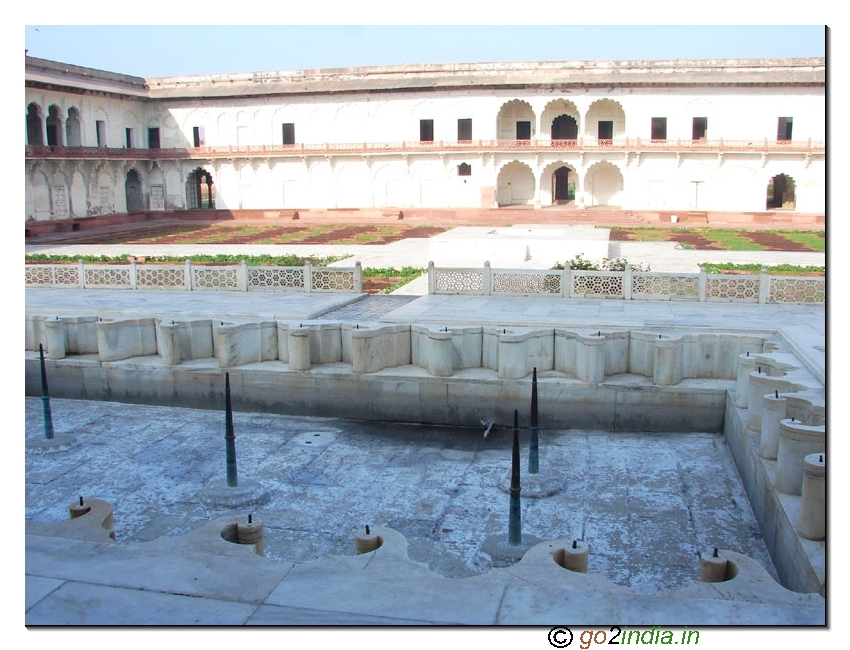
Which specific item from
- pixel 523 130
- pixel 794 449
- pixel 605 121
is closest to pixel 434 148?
pixel 523 130

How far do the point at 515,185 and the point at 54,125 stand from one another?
19159mm

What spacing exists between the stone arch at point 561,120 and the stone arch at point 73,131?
19106mm

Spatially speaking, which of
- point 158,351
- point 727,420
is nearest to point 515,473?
point 727,420

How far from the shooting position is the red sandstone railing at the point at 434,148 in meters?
31.2

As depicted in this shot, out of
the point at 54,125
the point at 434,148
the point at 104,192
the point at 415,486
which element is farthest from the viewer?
the point at 104,192

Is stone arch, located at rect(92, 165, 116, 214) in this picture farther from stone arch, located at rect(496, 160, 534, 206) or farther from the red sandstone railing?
stone arch, located at rect(496, 160, 534, 206)

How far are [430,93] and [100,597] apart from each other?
3364cm

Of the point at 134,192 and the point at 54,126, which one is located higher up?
the point at 54,126

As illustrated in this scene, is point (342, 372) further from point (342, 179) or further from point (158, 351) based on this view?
point (342, 179)

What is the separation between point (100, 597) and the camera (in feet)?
10.3

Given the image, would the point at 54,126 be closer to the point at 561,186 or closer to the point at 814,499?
the point at 561,186

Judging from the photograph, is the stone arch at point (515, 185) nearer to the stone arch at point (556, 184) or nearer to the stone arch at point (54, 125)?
the stone arch at point (556, 184)

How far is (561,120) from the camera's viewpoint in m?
36.2

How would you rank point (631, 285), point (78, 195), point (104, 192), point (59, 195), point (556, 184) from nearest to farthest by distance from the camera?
point (631, 285), point (59, 195), point (78, 195), point (104, 192), point (556, 184)
